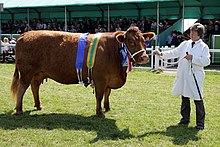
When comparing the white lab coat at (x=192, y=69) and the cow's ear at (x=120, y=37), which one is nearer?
the white lab coat at (x=192, y=69)

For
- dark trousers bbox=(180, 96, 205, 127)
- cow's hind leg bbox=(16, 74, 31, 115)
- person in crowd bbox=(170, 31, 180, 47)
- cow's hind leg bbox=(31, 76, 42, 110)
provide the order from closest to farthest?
dark trousers bbox=(180, 96, 205, 127), cow's hind leg bbox=(16, 74, 31, 115), cow's hind leg bbox=(31, 76, 42, 110), person in crowd bbox=(170, 31, 180, 47)

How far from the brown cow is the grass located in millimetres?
574

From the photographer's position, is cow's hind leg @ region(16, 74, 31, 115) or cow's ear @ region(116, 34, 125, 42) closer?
cow's ear @ region(116, 34, 125, 42)

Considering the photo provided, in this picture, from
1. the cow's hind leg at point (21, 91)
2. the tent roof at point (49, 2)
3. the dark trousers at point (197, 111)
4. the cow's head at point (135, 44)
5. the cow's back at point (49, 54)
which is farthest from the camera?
the tent roof at point (49, 2)

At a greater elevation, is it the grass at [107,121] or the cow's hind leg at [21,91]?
the cow's hind leg at [21,91]

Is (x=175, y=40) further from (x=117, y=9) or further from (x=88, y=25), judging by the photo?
(x=117, y=9)

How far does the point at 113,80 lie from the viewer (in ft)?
22.7

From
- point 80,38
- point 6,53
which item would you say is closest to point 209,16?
point 6,53

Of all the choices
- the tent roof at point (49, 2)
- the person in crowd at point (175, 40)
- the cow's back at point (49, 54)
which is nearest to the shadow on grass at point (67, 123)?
the cow's back at point (49, 54)

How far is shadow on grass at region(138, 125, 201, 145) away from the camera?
5531 millimetres

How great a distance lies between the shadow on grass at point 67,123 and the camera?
5.87m

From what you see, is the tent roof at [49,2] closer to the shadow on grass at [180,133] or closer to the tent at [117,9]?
the tent at [117,9]

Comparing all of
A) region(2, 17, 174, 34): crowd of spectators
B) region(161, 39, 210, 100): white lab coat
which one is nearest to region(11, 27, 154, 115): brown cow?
region(161, 39, 210, 100): white lab coat

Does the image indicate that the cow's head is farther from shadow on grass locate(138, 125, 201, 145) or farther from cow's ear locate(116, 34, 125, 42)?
shadow on grass locate(138, 125, 201, 145)
